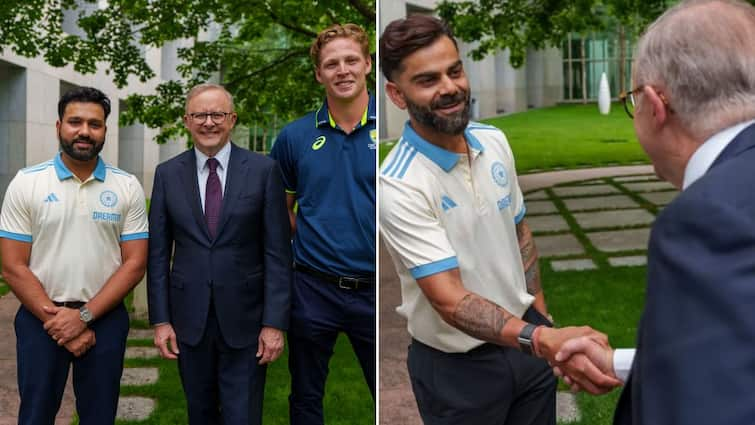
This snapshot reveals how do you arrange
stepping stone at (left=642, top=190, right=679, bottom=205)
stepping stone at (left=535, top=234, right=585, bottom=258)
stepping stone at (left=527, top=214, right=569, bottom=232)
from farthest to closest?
stepping stone at (left=642, top=190, right=679, bottom=205), stepping stone at (left=527, top=214, right=569, bottom=232), stepping stone at (left=535, top=234, right=585, bottom=258)

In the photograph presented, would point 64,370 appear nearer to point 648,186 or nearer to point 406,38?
point 406,38

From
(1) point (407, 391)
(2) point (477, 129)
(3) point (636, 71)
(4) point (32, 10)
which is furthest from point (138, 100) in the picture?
(3) point (636, 71)

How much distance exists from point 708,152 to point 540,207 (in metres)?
9.09

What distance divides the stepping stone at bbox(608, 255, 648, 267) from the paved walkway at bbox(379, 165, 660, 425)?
4 centimetres

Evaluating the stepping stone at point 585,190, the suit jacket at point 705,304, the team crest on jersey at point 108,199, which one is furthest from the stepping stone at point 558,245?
the suit jacket at point 705,304

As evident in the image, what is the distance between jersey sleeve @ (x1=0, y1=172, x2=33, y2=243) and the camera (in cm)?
314

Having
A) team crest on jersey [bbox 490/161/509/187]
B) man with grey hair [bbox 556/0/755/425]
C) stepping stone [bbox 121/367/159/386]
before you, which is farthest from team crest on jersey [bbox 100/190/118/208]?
stepping stone [bbox 121/367/159/386]

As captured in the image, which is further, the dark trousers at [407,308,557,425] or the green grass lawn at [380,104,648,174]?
the green grass lawn at [380,104,648,174]

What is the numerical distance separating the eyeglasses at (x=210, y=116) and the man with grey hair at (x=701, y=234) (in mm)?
1961

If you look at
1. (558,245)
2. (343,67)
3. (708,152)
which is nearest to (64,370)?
(343,67)

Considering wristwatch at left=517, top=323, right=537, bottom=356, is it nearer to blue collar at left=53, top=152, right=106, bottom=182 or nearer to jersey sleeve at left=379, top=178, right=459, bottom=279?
jersey sleeve at left=379, top=178, right=459, bottom=279

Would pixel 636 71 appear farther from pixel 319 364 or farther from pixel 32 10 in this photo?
pixel 32 10

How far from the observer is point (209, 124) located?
126 inches

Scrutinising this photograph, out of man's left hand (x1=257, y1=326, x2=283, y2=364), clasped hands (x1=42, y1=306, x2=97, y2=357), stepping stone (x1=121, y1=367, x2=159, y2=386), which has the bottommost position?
stepping stone (x1=121, y1=367, x2=159, y2=386)
